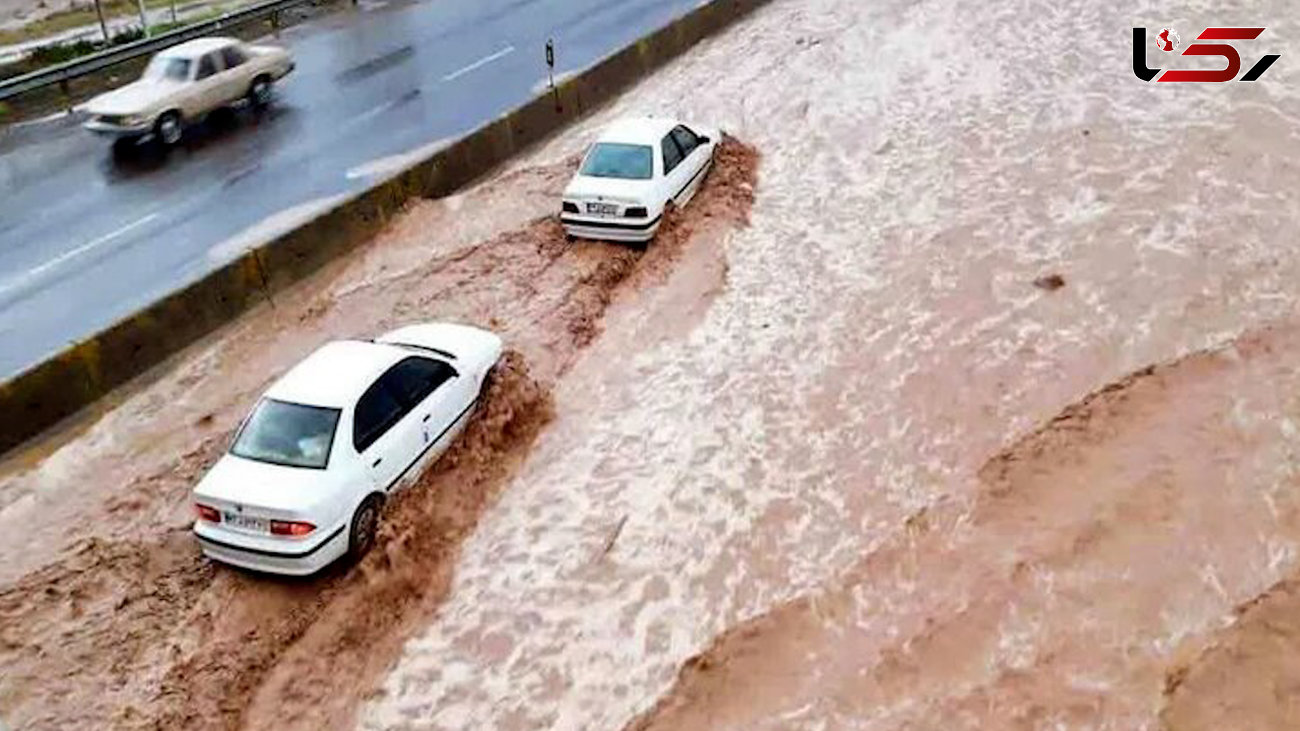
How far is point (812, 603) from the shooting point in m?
10.6

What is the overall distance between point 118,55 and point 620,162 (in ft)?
46.0

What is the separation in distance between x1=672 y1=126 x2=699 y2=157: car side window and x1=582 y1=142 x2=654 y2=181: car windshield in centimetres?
76

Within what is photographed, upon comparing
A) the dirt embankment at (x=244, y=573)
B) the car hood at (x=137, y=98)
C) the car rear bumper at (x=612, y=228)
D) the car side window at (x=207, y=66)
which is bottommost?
the dirt embankment at (x=244, y=573)

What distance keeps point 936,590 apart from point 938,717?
1.47 metres

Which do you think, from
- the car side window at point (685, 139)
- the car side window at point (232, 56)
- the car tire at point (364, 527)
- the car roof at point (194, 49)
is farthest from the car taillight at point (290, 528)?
the car side window at point (232, 56)

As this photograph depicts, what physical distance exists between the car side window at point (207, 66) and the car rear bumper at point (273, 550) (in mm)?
13806

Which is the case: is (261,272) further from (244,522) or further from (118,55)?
(118,55)

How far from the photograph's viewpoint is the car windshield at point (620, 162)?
16.6 m

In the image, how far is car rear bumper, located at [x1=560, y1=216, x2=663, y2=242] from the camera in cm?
1634

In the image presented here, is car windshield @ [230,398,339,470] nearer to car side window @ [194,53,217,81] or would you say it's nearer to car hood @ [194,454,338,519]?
car hood @ [194,454,338,519]

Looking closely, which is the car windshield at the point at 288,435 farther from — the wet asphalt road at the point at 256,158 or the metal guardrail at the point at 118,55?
the metal guardrail at the point at 118,55

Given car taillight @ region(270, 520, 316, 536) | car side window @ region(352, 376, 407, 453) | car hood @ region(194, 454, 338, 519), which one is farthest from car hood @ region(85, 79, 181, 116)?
car taillight @ region(270, 520, 316, 536)

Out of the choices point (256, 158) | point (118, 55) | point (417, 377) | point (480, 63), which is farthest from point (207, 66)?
point (417, 377)

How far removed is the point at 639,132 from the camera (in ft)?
56.0
